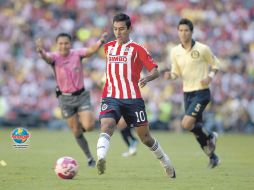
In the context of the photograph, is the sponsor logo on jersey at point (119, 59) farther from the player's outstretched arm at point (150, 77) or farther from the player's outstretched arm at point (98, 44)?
the player's outstretched arm at point (98, 44)

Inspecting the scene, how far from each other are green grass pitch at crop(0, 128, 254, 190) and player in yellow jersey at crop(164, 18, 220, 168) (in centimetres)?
54

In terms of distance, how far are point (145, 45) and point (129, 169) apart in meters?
17.3

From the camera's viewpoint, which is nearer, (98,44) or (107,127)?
(107,127)

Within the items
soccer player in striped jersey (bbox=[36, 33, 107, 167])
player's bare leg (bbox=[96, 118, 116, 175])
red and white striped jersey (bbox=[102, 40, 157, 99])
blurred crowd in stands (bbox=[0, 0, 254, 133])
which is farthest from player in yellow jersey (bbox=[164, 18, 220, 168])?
blurred crowd in stands (bbox=[0, 0, 254, 133])

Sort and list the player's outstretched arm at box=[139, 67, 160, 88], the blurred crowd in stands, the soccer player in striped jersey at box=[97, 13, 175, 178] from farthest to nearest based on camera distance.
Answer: the blurred crowd in stands < the soccer player in striped jersey at box=[97, 13, 175, 178] < the player's outstretched arm at box=[139, 67, 160, 88]

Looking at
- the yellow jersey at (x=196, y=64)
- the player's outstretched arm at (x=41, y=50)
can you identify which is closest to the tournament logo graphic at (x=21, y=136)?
the player's outstretched arm at (x=41, y=50)

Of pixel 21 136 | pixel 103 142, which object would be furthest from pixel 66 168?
pixel 21 136

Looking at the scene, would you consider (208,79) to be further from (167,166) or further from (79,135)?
(167,166)

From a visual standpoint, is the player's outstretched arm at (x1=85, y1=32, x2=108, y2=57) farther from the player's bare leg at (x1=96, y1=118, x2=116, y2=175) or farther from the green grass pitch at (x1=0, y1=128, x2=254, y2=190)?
the player's bare leg at (x1=96, y1=118, x2=116, y2=175)

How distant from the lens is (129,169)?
13.4m

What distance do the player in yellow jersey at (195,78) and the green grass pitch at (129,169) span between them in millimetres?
535

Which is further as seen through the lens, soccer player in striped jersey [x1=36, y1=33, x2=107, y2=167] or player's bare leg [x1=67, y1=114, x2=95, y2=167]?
soccer player in striped jersey [x1=36, y1=33, x2=107, y2=167]

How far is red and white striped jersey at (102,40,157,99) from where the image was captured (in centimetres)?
1116

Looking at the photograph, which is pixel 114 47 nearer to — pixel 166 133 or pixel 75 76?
pixel 75 76
